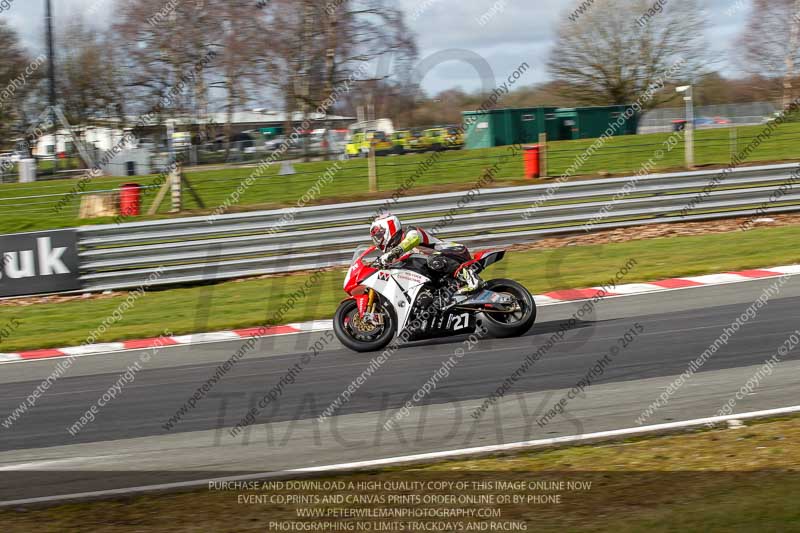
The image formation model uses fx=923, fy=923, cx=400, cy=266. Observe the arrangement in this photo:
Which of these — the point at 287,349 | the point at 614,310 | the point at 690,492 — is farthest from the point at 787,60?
Answer: the point at 690,492

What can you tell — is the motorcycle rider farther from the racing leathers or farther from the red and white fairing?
the red and white fairing

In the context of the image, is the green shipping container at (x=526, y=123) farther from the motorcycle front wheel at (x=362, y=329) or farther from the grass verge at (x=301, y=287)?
the motorcycle front wheel at (x=362, y=329)

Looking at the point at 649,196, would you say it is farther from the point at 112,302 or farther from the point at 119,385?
the point at 119,385

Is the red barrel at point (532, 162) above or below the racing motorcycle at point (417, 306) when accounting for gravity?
above

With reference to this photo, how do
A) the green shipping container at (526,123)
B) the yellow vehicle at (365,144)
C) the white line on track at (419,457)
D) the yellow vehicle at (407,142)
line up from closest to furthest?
the white line on track at (419,457)
the yellow vehicle at (365,144)
the yellow vehicle at (407,142)
the green shipping container at (526,123)

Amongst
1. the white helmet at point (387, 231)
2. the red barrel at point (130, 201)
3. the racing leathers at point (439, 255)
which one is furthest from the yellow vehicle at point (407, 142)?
the white helmet at point (387, 231)

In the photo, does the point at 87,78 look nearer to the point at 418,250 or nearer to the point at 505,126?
the point at 505,126

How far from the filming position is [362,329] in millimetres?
9406

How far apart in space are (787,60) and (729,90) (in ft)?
13.3

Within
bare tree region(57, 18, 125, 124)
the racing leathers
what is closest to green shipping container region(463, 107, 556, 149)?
bare tree region(57, 18, 125, 124)

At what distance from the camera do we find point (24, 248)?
1395cm

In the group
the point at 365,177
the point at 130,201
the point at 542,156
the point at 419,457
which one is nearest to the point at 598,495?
the point at 419,457

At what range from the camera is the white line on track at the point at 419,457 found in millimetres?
5734

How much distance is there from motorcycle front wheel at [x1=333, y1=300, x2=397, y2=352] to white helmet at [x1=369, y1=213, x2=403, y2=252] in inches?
26.6
